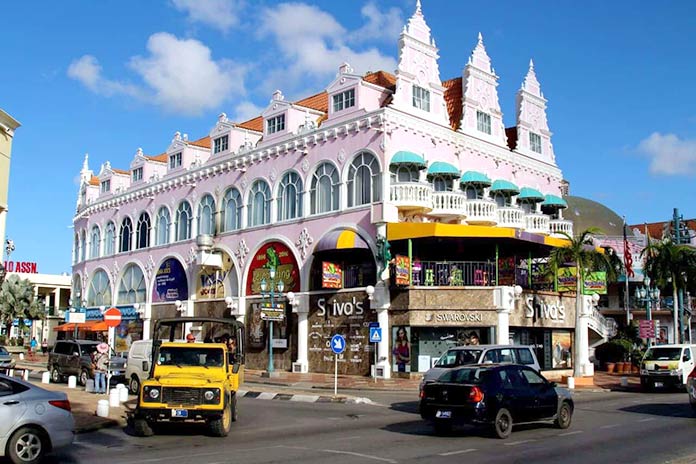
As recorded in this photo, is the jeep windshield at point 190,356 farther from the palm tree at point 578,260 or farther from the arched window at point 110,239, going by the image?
the arched window at point 110,239

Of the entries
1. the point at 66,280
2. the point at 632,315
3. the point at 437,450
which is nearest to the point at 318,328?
the point at 437,450

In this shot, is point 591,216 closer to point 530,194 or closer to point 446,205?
point 530,194

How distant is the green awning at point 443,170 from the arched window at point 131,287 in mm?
25458

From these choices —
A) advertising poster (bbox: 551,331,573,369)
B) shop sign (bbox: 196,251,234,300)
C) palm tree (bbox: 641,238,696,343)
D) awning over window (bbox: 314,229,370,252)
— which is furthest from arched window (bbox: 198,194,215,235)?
palm tree (bbox: 641,238,696,343)

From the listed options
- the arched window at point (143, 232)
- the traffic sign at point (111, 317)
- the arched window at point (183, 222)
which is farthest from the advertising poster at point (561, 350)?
the arched window at point (143, 232)

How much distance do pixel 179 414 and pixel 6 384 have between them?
3.68 m

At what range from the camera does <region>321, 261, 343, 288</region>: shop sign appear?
Answer: 35906 millimetres

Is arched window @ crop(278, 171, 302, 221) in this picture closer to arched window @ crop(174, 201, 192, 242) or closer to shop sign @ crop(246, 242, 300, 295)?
shop sign @ crop(246, 242, 300, 295)

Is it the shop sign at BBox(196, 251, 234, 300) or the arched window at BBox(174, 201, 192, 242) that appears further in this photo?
the arched window at BBox(174, 201, 192, 242)

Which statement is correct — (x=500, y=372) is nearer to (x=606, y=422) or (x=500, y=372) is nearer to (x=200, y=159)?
(x=606, y=422)

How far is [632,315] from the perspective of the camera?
56.2 meters

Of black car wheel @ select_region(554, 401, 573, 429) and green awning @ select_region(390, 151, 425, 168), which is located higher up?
green awning @ select_region(390, 151, 425, 168)

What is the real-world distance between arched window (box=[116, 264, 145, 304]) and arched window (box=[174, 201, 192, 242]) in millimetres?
5402

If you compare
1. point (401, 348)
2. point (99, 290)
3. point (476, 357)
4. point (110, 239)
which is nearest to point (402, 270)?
point (401, 348)
